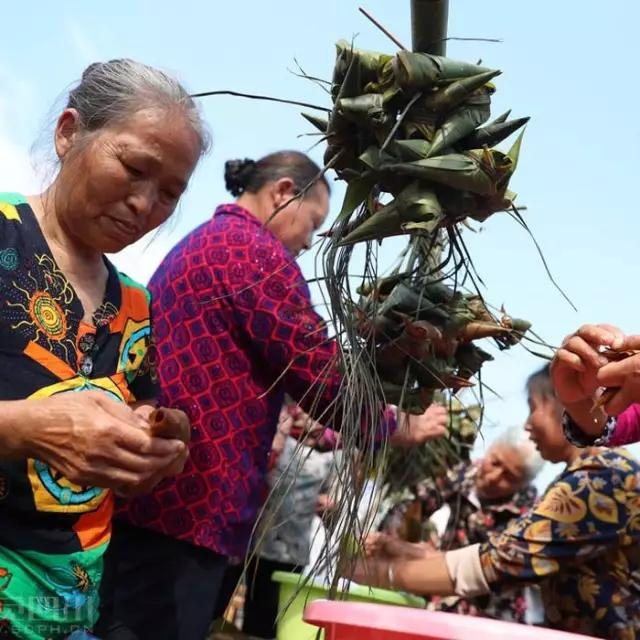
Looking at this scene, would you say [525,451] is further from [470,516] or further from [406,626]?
[406,626]

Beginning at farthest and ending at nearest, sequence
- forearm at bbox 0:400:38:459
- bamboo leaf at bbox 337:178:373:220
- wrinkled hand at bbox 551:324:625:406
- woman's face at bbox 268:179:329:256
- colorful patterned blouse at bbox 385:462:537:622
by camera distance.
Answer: colorful patterned blouse at bbox 385:462:537:622, woman's face at bbox 268:179:329:256, wrinkled hand at bbox 551:324:625:406, bamboo leaf at bbox 337:178:373:220, forearm at bbox 0:400:38:459

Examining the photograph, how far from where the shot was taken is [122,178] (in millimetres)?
1388

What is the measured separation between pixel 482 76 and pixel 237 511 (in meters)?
0.87

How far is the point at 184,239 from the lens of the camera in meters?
1.89

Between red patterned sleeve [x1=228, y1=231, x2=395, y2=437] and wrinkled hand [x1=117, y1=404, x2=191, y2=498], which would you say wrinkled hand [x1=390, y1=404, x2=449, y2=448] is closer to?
red patterned sleeve [x1=228, y1=231, x2=395, y2=437]

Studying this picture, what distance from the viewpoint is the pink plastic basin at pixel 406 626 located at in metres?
0.87

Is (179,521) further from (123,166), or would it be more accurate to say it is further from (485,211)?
(485,211)

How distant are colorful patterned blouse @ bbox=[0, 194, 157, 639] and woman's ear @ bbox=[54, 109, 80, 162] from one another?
0.11 meters

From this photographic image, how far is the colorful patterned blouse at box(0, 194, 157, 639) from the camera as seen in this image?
126cm

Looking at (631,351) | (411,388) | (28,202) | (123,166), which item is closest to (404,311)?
(411,388)

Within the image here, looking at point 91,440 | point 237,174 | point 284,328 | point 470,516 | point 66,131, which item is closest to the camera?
point 91,440

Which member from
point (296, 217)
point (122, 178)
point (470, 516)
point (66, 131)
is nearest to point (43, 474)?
point (122, 178)

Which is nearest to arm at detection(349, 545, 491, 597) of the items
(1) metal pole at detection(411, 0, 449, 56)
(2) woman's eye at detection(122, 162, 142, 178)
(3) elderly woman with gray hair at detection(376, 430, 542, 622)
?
(3) elderly woman with gray hair at detection(376, 430, 542, 622)

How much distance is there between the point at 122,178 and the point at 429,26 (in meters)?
0.48
